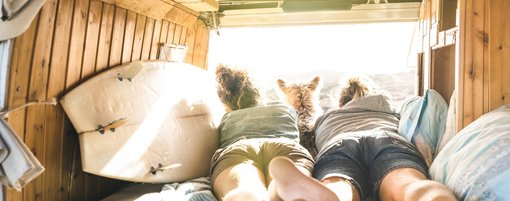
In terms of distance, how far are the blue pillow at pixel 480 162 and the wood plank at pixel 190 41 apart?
2.07 meters

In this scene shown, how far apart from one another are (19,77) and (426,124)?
73.4 inches

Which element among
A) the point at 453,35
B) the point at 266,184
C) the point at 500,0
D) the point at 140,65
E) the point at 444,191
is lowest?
the point at 266,184

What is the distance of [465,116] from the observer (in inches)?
67.5

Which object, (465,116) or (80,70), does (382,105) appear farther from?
(80,70)

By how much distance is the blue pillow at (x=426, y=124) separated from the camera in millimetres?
1902

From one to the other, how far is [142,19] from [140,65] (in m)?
0.35

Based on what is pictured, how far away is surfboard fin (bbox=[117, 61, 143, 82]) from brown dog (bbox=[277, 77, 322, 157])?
1108 mm

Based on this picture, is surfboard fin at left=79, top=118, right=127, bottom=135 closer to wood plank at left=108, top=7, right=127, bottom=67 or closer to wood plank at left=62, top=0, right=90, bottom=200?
wood plank at left=62, top=0, right=90, bottom=200

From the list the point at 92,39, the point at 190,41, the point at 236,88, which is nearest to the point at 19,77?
the point at 92,39

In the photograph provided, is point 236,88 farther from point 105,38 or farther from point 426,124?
point 426,124

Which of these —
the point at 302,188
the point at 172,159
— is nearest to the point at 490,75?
the point at 302,188

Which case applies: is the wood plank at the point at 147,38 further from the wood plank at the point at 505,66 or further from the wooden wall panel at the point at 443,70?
the wood plank at the point at 505,66

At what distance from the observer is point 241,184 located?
1.60 m

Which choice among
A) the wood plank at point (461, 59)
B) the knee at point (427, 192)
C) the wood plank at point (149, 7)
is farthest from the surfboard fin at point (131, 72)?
the wood plank at point (461, 59)
